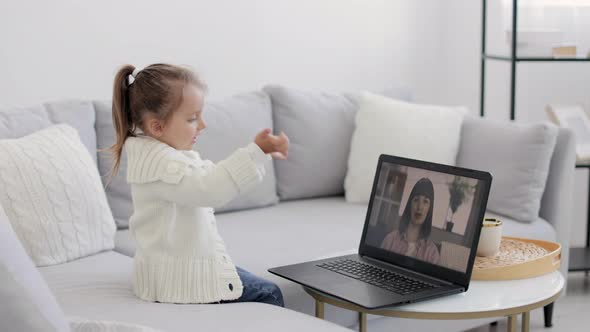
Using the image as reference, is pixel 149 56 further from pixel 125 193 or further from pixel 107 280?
pixel 107 280

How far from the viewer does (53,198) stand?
80.8 inches

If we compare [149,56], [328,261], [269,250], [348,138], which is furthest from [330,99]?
[328,261]

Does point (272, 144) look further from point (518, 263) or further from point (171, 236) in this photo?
point (518, 263)

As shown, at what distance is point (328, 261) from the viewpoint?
1854mm

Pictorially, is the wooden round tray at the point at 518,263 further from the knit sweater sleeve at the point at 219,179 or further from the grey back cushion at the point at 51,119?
the grey back cushion at the point at 51,119

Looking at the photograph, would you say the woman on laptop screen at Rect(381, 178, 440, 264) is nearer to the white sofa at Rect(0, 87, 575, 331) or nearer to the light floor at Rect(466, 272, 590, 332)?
the white sofa at Rect(0, 87, 575, 331)

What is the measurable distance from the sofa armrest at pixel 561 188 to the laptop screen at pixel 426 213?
102 cm

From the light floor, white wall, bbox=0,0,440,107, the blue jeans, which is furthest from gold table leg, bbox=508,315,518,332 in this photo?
white wall, bbox=0,0,440,107

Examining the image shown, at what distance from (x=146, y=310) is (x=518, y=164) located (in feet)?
4.85

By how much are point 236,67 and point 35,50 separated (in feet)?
2.67

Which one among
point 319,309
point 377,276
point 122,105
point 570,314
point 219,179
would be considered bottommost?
point 570,314

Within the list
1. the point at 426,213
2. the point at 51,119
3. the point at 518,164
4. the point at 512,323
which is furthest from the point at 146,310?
the point at 518,164

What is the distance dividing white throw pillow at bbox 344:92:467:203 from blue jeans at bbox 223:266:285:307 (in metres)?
1.00

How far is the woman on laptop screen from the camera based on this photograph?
1747 millimetres
